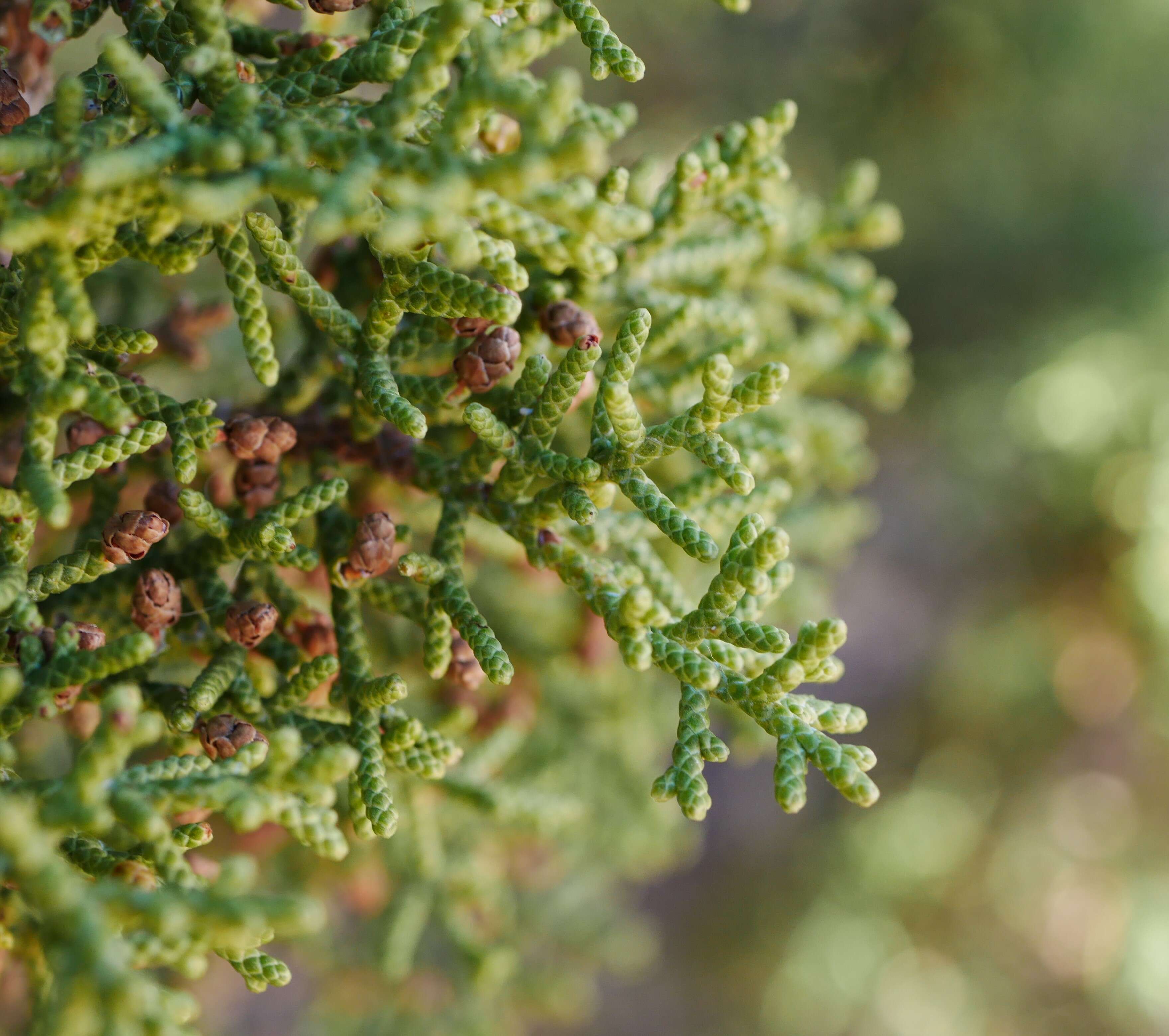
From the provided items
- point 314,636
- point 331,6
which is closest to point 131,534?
point 314,636

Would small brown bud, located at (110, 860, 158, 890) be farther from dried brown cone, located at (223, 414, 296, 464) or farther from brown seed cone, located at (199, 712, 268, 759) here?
dried brown cone, located at (223, 414, 296, 464)

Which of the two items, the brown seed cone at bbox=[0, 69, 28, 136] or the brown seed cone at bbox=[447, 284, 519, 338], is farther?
the brown seed cone at bbox=[447, 284, 519, 338]

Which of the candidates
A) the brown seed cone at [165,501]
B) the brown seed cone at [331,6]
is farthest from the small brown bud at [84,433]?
the brown seed cone at [331,6]

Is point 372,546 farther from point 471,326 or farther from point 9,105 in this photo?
point 9,105

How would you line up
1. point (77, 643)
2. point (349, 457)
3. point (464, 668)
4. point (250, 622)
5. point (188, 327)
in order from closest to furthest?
point (77, 643) < point (250, 622) < point (464, 668) < point (349, 457) < point (188, 327)

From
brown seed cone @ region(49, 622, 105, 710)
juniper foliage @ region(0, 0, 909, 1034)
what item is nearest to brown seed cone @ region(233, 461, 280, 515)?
juniper foliage @ region(0, 0, 909, 1034)

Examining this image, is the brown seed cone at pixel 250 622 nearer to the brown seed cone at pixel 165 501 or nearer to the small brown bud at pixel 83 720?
the brown seed cone at pixel 165 501

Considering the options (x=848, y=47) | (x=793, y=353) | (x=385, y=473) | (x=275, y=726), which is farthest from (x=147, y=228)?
(x=848, y=47)

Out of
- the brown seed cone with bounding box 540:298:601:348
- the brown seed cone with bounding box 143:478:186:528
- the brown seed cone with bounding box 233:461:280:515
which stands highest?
the brown seed cone with bounding box 540:298:601:348
